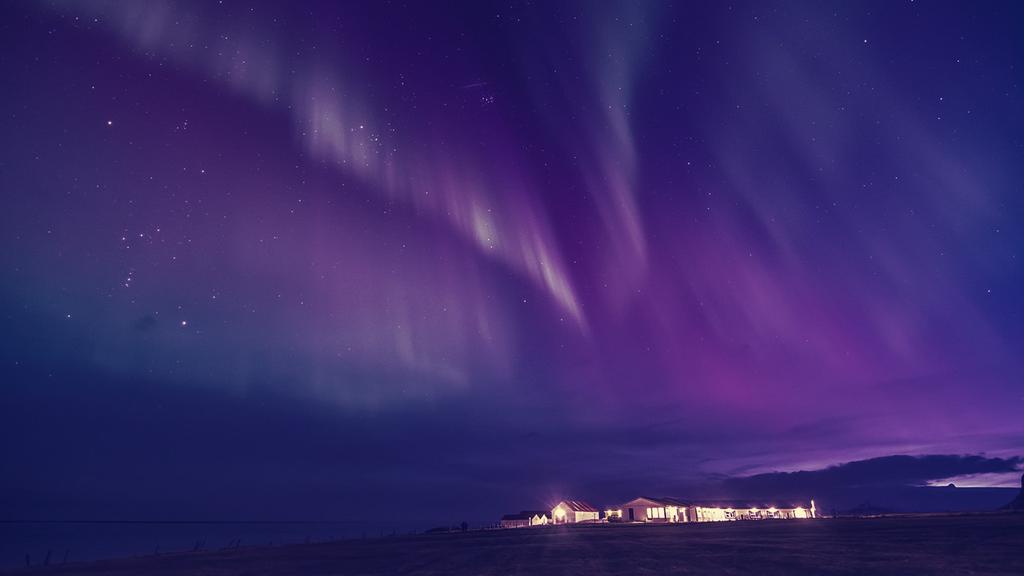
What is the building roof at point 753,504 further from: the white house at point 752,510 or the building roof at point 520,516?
the building roof at point 520,516

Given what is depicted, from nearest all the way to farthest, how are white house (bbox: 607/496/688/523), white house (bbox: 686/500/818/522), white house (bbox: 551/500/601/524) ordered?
1. white house (bbox: 607/496/688/523)
2. white house (bbox: 551/500/601/524)
3. white house (bbox: 686/500/818/522)

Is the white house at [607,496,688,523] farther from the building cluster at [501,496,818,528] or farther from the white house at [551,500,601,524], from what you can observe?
the white house at [551,500,601,524]

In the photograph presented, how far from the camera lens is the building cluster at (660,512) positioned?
417 feet

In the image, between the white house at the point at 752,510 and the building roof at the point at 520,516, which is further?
the white house at the point at 752,510

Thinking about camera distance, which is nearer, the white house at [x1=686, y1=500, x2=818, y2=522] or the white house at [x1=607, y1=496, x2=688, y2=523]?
the white house at [x1=607, y1=496, x2=688, y2=523]

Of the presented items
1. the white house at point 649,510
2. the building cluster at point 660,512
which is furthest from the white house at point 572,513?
the white house at point 649,510

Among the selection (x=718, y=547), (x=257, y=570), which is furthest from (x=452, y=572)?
(x=718, y=547)

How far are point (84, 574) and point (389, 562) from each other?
17.3 m

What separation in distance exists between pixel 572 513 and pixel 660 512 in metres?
21.2

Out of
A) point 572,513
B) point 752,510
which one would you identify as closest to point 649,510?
point 572,513

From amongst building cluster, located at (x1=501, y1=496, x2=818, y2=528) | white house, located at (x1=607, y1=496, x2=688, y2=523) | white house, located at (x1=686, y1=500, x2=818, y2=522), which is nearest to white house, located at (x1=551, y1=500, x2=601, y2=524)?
building cluster, located at (x1=501, y1=496, x2=818, y2=528)

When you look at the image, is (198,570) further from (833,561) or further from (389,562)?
(833,561)

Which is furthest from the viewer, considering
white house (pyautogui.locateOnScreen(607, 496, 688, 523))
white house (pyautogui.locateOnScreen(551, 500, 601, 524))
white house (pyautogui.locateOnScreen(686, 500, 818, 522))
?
white house (pyautogui.locateOnScreen(686, 500, 818, 522))

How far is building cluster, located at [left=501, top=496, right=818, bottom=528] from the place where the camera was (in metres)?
127
